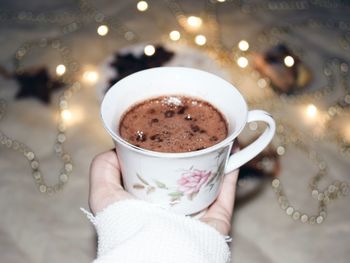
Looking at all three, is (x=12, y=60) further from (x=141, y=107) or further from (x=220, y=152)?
(x=220, y=152)

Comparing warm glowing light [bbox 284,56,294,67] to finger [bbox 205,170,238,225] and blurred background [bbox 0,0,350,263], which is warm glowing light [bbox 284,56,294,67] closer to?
blurred background [bbox 0,0,350,263]

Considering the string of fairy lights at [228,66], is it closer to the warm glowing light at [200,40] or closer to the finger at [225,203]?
the warm glowing light at [200,40]

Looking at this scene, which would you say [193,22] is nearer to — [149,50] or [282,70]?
[149,50]

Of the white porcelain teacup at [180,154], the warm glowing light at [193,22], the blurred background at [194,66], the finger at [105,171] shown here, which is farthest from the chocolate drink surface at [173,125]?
the warm glowing light at [193,22]

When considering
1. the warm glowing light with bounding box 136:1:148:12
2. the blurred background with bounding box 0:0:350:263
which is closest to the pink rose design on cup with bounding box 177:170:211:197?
the blurred background with bounding box 0:0:350:263

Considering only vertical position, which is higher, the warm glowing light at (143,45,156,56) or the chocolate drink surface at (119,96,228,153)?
the chocolate drink surface at (119,96,228,153)

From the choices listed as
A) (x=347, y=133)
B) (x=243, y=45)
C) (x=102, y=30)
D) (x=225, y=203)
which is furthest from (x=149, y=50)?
(x=225, y=203)
